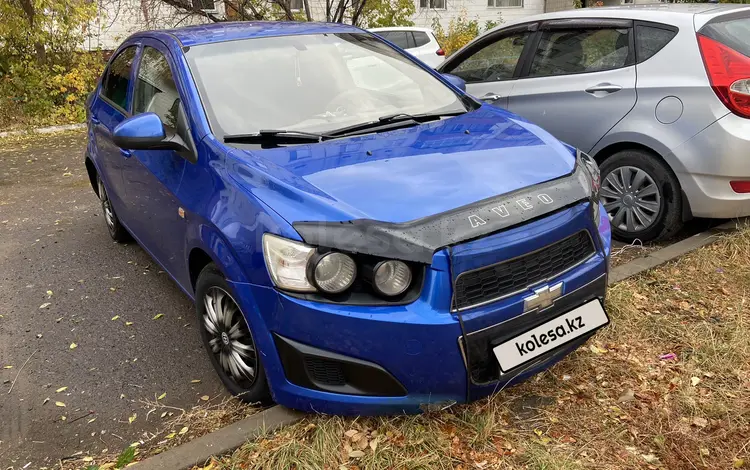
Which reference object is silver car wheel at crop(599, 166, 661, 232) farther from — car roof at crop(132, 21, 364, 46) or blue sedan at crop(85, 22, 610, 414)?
car roof at crop(132, 21, 364, 46)

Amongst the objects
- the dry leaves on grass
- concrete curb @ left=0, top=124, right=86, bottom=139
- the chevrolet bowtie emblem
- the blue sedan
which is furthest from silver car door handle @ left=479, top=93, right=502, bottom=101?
concrete curb @ left=0, top=124, right=86, bottom=139

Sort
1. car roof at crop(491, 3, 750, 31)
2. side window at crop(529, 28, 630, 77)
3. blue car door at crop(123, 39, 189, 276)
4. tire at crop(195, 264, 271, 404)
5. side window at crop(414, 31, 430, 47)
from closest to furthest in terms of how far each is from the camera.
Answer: tire at crop(195, 264, 271, 404), blue car door at crop(123, 39, 189, 276), car roof at crop(491, 3, 750, 31), side window at crop(529, 28, 630, 77), side window at crop(414, 31, 430, 47)

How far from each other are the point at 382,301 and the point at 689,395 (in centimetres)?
158

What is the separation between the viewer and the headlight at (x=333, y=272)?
2215 mm

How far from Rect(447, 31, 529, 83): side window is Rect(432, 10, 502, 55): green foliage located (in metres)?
11.4

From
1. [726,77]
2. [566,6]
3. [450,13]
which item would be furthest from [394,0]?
[726,77]

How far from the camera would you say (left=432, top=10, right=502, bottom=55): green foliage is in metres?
16.8

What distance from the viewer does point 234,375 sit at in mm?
2840

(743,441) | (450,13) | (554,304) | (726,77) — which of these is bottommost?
(743,441)

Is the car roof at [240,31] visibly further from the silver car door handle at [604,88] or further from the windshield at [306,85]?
the silver car door handle at [604,88]

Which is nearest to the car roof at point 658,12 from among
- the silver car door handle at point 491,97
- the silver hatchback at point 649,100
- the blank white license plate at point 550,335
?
the silver hatchback at point 649,100

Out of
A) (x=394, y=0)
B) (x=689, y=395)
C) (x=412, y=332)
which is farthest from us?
(x=394, y=0)

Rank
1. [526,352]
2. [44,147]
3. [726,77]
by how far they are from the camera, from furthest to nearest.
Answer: [44,147] → [726,77] → [526,352]

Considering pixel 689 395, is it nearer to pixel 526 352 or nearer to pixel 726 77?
pixel 526 352
